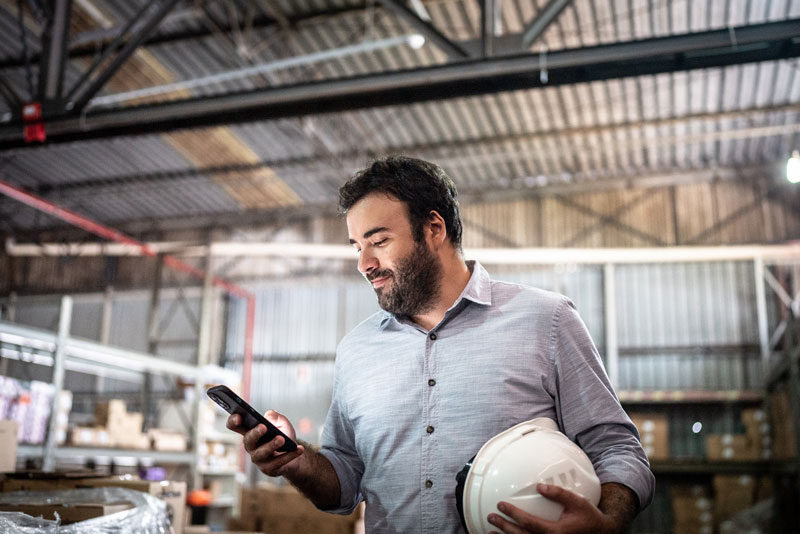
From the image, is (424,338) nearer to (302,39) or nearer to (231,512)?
(302,39)

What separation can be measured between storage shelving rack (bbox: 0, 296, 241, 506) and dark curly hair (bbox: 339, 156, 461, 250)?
5.31 metres

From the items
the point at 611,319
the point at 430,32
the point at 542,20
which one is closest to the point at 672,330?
the point at 611,319

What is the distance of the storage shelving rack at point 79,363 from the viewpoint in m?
6.98

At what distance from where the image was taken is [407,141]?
43.1 ft

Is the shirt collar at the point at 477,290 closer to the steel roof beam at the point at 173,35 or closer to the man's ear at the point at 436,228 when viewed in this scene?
the man's ear at the point at 436,228

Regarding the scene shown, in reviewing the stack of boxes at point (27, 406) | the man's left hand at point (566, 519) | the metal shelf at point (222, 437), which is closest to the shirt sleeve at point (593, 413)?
the man's left hand at point (566, 519)

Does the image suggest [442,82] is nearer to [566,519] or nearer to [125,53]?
[125,53]

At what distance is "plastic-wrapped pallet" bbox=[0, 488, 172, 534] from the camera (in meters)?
2.62

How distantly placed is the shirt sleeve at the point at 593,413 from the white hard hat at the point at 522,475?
0.09m

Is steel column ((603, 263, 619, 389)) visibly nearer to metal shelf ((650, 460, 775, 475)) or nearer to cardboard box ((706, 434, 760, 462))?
metal shelf ((650, 460, 775, 475))

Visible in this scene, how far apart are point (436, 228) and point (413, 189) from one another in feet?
0.47

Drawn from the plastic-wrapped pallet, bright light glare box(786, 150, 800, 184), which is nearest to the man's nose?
the plastic-wrapped pallet

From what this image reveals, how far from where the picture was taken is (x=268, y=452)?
80.0 inches

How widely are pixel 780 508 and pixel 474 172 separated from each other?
26.0ft
